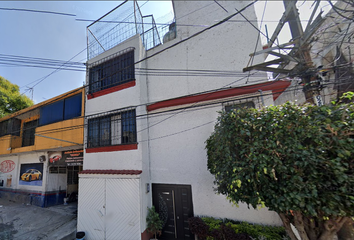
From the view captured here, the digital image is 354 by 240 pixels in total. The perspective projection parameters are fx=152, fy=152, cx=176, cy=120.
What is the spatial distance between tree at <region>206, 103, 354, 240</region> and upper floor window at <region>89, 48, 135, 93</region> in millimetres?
6336

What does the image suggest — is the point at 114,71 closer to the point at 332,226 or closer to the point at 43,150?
the point at 43,150

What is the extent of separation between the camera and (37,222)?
8305 mm

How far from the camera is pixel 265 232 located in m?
4.99

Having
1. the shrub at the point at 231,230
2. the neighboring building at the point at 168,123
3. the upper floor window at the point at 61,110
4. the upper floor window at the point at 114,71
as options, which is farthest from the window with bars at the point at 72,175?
the shrub at the point at 231,230

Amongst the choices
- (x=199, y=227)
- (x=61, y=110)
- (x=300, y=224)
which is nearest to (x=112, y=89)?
(x=61, y=110)

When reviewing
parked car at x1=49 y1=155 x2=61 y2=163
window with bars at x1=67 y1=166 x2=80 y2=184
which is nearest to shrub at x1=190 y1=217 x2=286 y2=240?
parked car at x1=49 y1=155 x2=61 y2=163

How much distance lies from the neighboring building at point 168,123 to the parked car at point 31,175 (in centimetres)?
702

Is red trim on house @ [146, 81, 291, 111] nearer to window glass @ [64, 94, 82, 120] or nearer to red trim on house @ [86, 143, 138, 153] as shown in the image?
red trim on house @ [86, 143, 138, 153]

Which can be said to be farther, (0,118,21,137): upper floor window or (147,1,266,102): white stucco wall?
(0,118,21,137): upper floor window

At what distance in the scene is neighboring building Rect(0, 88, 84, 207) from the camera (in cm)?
880

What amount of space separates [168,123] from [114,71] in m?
4.38

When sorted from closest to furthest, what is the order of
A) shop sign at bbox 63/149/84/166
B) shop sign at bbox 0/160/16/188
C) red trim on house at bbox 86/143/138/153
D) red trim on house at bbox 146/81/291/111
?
red trim on house at bbox 146/81/291/111 → red trim on house at bbox 86/143/138/153 → shop sign at bbox 63/149/84/166 → shop sign at bbox 0/160/16/188

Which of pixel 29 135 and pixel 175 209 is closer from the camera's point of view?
pixel 175 209

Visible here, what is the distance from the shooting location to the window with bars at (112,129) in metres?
7.39
